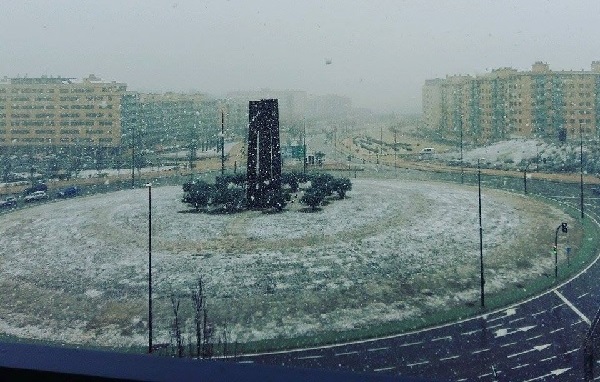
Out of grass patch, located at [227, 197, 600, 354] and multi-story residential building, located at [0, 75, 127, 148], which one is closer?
grass patch, located at [227, 197, 600, 354]

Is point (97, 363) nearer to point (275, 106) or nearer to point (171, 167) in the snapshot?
point (275, 106)

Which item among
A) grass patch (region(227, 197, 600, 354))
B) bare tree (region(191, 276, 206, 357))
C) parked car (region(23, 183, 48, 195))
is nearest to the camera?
bare tree (region(191, 276, 206, 357))

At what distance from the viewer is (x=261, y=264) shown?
935 inches

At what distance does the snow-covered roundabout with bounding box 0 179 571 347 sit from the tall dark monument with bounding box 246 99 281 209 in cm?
204

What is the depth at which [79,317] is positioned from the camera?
62.6 ft

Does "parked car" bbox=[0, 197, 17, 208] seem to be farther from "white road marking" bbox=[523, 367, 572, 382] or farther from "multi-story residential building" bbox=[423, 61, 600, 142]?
"multi-story residential building" bbox=[423, 61, 600, 142]

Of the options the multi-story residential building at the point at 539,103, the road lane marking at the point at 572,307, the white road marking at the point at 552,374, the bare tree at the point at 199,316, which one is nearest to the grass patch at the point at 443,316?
the road lane marking at the point at 572,307

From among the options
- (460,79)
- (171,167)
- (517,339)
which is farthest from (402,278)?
(460,79)

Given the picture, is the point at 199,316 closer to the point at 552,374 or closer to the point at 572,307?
the point at 552,374

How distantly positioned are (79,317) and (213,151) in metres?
65.0

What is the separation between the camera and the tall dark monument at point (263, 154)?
1346 inches

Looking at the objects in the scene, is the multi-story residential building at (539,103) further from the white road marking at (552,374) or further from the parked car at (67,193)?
the white road marking at (552,374)

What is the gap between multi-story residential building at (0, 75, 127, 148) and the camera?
7375cm

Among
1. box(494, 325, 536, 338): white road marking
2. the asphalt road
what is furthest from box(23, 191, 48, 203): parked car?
box(494, 325, 536, 338): white road marking
